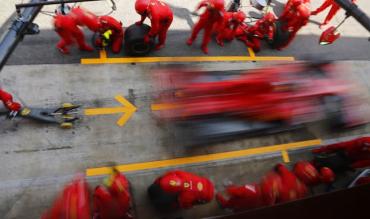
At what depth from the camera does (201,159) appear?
724 centimetres

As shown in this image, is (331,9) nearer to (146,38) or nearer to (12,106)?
(146,38)

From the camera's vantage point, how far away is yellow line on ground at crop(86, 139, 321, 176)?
22.0 feet

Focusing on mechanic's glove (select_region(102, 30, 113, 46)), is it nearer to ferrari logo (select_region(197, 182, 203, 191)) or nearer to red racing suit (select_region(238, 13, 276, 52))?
red racing suit (select_region(238, 13, 276, 52))

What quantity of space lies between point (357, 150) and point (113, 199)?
472 cm

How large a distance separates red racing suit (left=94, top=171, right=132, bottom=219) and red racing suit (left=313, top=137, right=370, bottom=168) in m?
4.44

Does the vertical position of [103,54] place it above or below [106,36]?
below

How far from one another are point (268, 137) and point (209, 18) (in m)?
3.04

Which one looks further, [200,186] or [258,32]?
[258,32]

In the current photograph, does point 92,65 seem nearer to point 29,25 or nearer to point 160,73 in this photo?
point 160,73

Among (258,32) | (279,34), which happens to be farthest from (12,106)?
(279,34)

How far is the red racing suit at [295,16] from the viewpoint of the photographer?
28.3ft

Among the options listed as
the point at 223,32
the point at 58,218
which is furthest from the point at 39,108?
the point at 223,32

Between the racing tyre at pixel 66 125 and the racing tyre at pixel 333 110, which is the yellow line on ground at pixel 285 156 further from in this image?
the racing tyre at pixel 66 125

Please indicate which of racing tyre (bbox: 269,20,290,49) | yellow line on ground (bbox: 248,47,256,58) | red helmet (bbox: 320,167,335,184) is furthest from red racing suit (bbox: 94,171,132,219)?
racing tyre (bbox: 269,20,290,49)
